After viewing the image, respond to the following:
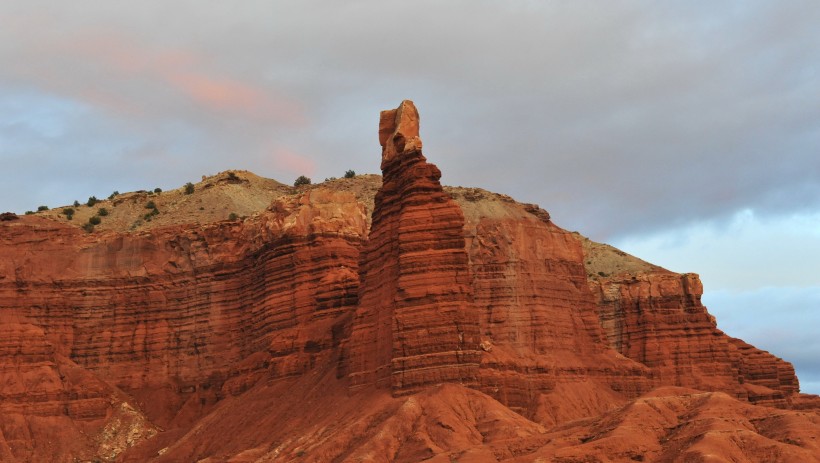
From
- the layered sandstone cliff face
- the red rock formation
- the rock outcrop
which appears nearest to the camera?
the layered sandstone cliff face

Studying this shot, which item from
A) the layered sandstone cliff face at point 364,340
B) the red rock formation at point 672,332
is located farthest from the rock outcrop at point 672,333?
the layered sandstone cliff face at point 364,340

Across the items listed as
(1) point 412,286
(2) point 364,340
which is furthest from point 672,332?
(1) point 412,286

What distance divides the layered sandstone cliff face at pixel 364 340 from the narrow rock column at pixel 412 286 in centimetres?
12

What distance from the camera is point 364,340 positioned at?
78.4m

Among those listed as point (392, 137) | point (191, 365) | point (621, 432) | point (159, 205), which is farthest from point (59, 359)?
point (621, 432)

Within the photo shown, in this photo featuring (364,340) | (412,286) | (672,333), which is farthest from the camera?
(672,333)

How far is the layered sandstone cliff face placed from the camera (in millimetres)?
67500

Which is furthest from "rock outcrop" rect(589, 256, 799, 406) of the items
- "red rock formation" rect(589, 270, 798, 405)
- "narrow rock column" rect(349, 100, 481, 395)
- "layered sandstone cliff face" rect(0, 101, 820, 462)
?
"narrow rock column" rect(349, 100, 481, 395)

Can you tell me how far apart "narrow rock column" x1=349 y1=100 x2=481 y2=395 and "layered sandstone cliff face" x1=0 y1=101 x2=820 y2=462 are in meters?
0.12

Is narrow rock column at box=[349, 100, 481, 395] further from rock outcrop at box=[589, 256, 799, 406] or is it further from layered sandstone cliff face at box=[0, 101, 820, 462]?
rock outcrop at box=[589, 256, 799, 406]

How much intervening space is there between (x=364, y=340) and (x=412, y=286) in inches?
198

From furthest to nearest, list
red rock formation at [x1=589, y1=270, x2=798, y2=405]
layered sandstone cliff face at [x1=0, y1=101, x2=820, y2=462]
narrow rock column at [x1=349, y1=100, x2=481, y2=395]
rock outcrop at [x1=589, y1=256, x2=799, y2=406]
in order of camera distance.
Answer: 1. red rock formation at [x1=589, y1=270, x2=798, y2=405]
2. rock outcrop at [x1=589, y1=256, x2=799, y2=406]
3. narrow rock column at [x1=349, y1=100, x2=481, y2=395]
4. layered sandstone cliff face at [x1=0, y1=101, x2=820, y2=462]

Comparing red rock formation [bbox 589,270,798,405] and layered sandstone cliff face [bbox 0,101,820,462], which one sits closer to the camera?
layered sandstone cliff face [bbox 0,101,820,462]

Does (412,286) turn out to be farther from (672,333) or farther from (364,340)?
(672,333)
